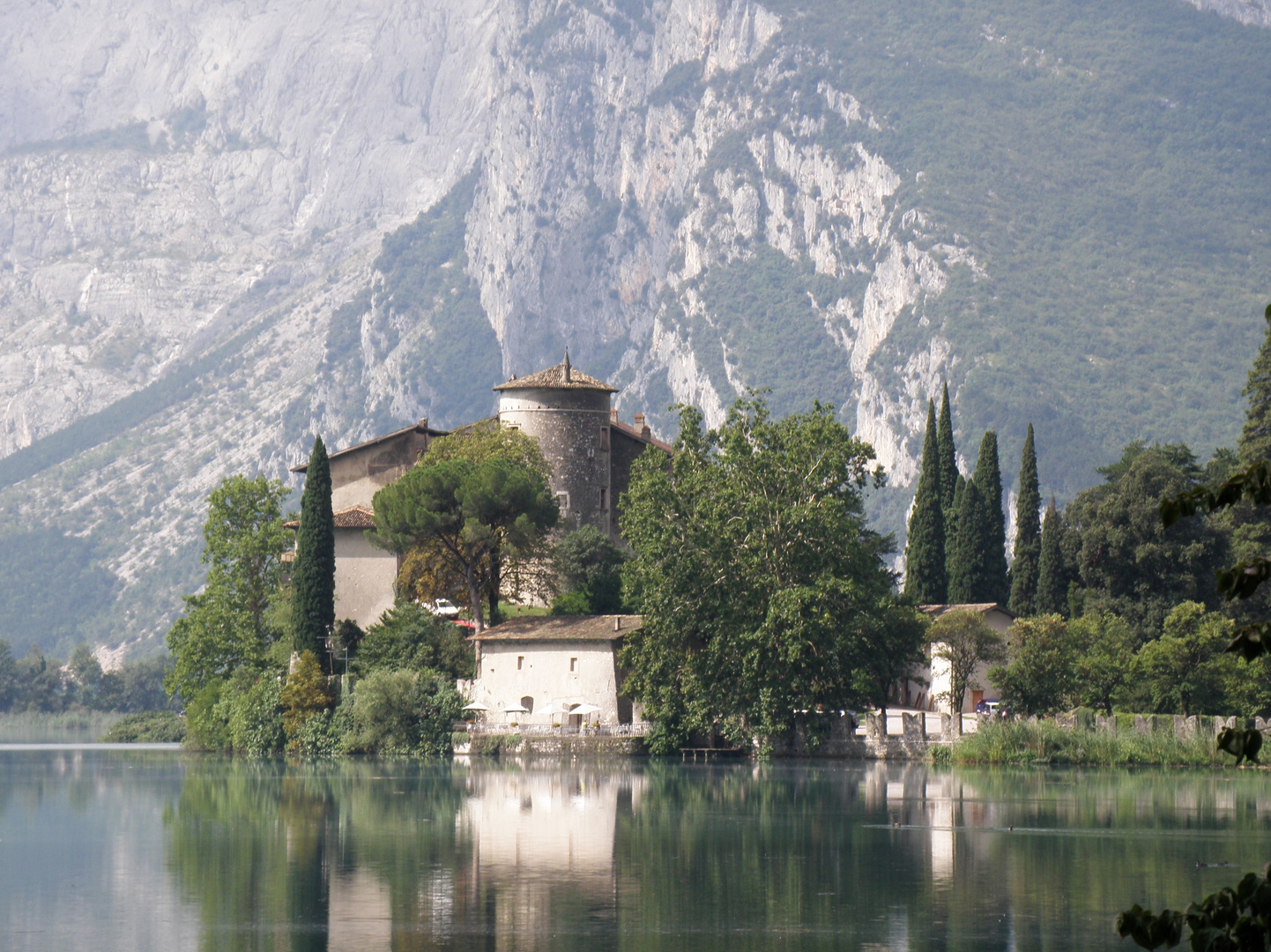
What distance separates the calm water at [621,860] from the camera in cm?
2164

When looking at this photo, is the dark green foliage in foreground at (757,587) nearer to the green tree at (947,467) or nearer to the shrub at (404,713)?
the shrub at (404,713)

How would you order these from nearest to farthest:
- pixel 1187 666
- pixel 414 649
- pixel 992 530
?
pixel 1187 666 < pixel 414 649 < pixel 992 530

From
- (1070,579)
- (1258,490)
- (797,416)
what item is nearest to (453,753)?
(797,416)

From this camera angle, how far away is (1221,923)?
25.4 feet

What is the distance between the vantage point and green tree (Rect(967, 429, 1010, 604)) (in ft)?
250

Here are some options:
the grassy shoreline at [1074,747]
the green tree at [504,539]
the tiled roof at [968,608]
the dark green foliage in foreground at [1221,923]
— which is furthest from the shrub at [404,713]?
the dark green foliage in foreground at [1221,923]

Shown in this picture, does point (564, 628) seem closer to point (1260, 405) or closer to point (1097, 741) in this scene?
point (1097, 741)

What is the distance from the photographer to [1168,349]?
196 m

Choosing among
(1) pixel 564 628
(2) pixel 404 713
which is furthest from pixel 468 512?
(2) pixel 404 713

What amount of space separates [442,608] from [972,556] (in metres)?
22.0

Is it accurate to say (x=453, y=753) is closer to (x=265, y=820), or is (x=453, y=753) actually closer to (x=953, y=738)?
(x=953, y=738)

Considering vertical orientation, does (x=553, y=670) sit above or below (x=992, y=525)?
below

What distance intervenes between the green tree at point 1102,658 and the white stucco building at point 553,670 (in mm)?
15622

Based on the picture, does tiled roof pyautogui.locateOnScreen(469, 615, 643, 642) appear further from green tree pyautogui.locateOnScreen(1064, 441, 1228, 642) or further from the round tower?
green tree pyautogui.locateOnScreen(1064, 441, 1228, 642)
